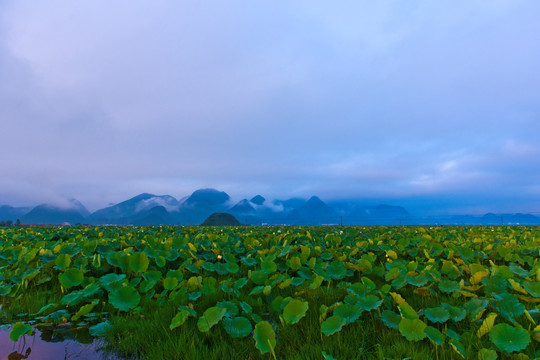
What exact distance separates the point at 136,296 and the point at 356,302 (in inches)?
72.8

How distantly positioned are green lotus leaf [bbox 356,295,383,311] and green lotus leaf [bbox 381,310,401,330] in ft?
0.27

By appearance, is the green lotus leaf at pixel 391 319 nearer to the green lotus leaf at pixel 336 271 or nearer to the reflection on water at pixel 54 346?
the green lotus leaf at pixel 336 271

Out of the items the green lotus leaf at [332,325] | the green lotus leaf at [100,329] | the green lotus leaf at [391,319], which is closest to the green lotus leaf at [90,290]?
the green lotus leaf at [100,329]

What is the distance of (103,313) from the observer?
238 cm

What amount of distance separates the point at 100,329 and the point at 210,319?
910mm

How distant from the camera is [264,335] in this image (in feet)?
5.42

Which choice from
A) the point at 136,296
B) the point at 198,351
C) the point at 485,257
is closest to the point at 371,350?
the point at 198,351

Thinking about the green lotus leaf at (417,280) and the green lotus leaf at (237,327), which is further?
the green lotus leaf at (417,280)

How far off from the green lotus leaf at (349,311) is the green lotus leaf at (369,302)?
112mm

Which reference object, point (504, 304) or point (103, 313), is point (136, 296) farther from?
point (504, 304)

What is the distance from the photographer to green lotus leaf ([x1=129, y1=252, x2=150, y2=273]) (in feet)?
10.3

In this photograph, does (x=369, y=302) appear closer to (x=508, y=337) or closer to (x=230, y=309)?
(x=508, y=337)

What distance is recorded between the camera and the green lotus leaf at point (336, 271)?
3117 millimetres

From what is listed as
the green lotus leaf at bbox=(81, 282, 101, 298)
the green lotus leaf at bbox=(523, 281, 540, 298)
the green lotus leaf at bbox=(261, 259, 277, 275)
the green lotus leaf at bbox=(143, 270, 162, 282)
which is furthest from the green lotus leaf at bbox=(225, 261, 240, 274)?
the green lotus leaf at bbox=(523, 281, 540, 298)
